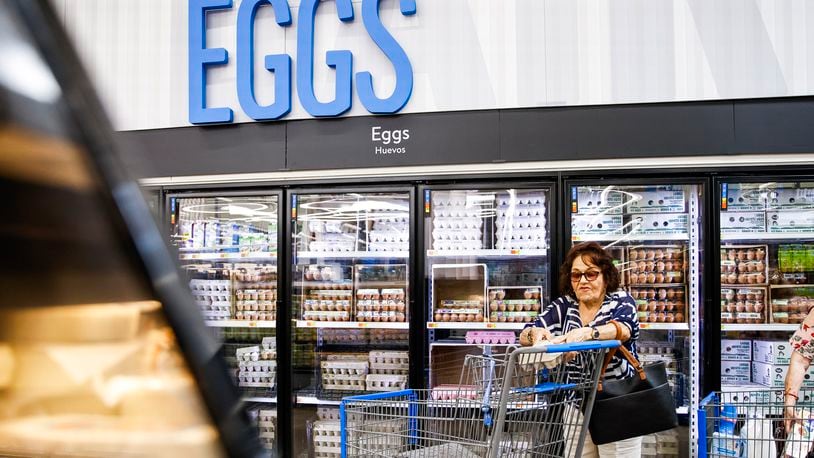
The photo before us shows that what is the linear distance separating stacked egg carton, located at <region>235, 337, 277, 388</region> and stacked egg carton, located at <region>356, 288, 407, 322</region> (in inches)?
29.9

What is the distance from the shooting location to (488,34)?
164 inches

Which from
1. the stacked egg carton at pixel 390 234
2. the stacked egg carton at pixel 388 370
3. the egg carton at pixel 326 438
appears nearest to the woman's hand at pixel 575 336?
the stacked egg carton at pixel 390 234

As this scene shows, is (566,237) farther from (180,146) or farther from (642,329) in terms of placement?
(180,146)

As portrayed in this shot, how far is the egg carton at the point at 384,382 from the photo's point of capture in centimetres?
446

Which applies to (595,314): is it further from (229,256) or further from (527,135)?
(229,256)

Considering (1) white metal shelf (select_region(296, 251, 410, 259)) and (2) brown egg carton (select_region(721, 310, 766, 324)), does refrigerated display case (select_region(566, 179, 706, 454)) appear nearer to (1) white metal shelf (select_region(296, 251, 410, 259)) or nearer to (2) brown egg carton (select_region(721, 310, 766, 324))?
(2) brown egg carton (select_region(721, 310, 766, 324))

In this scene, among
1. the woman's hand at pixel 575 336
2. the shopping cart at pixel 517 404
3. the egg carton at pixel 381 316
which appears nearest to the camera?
the shopping cart at pixel 517 404

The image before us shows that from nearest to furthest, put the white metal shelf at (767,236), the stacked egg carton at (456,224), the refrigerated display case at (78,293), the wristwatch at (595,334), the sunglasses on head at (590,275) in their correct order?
the refrigerated display case at (78,293)
the wristwatch at (595,334)
the sunglasses on head at (590,275)
the white metal shelf at (767,236)
the stacked egg carton at (456,224)

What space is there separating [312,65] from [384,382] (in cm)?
231

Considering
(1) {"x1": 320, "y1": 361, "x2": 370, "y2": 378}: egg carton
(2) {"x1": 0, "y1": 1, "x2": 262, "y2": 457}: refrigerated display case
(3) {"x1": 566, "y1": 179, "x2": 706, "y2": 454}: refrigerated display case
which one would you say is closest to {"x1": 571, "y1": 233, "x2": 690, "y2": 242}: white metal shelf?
(3) {"x1": 566, "y1": 179, "x2": 706, "y2": 454}: refrigerated display case

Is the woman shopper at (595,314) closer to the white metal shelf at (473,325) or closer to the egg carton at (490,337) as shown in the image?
the white metal shelf at (473,325)

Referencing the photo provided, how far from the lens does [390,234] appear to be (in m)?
4.46

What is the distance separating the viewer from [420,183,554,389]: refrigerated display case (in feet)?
13.6

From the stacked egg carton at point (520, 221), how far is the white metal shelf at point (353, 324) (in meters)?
0.87
